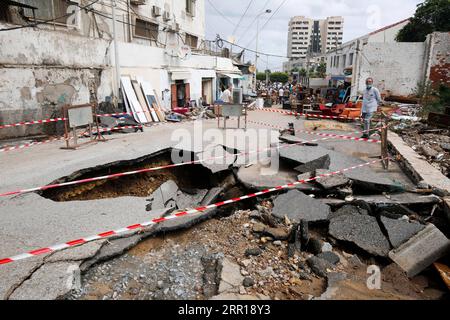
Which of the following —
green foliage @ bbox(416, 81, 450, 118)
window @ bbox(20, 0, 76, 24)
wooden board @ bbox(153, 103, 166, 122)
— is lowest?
wooden board @ bbox(153, 103, 166, 122)

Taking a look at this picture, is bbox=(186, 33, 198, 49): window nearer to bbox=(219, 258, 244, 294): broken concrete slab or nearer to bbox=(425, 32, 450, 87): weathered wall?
bbox=(425, 32, 450, 87): weathered wall

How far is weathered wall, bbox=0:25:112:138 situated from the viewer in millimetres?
9180

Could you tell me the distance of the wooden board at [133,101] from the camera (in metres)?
13.7

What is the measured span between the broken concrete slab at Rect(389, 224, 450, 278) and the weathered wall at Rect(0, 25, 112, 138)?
33.8 ft

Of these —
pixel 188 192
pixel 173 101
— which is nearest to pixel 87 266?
pixel 188 192

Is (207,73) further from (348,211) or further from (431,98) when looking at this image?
(348,211)

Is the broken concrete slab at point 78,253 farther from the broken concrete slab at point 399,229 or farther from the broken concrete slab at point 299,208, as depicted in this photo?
the broken concrete slab at point 399,229

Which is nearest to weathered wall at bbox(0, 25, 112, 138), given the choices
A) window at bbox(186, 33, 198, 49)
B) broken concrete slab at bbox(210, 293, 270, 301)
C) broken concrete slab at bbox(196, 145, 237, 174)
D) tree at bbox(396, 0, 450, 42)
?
broken concrete slab at bbox(196, 145, 237, 174)

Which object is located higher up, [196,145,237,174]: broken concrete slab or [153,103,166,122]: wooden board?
[153,103,166,122]: wooden board

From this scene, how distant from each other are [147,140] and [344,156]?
5597 millimetres

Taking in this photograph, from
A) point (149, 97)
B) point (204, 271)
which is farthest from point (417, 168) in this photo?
point (149, 97)

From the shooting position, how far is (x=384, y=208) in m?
4.61

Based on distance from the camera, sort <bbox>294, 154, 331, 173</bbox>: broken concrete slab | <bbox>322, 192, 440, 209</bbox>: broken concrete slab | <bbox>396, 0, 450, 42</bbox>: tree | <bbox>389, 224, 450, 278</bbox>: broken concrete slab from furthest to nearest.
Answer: <bbox>396, 0, 450, 42</bbox>: tree → <bbox>294, 154, 331, 173</bbox>: broken concrete slab → <bbox>322, 192, 440, 209</bbox>: broken concrete slab → <bbox>389, 224, 450, 278</bbox>: broken concrete slab
